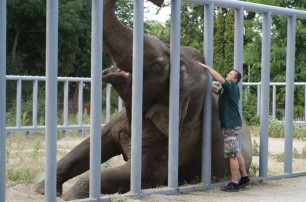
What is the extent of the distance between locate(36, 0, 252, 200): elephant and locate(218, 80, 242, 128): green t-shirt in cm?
21

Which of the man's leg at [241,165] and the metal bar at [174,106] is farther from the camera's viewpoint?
the man's leg at [241,165]

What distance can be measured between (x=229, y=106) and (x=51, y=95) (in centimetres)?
207

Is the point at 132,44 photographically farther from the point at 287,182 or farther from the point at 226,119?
the point at 287,182

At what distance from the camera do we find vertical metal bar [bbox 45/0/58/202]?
482cm

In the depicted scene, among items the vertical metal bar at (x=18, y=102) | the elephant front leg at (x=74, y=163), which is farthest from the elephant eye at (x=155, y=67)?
the vertical metal bar at (x=18, y=102)

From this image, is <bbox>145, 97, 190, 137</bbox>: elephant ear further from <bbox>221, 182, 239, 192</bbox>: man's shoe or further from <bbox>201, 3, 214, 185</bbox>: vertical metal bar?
<bbox>221, 182, 239, 192</bbox>: man's shoe

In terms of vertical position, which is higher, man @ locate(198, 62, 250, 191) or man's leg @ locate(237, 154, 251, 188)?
man @ locate(198, 62, 250, 191)

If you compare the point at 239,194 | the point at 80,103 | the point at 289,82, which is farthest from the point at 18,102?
the point at 239,194

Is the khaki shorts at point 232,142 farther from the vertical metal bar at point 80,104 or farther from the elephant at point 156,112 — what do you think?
the vertical metal bar at point 80,104

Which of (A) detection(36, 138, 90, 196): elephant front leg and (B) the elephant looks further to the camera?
(A) detection(36, 138, 90, 196): elephant front leg

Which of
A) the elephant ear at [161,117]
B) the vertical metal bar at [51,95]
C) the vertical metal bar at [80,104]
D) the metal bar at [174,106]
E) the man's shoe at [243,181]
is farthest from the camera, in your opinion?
the vertical metal bar at [80,104]

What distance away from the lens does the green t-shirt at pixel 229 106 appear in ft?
20.2

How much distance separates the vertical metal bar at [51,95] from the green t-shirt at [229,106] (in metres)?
1.98

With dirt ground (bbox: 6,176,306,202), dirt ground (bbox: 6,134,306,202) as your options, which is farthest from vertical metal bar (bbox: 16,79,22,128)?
dirt ground (bbox: 6,176,306,202)
